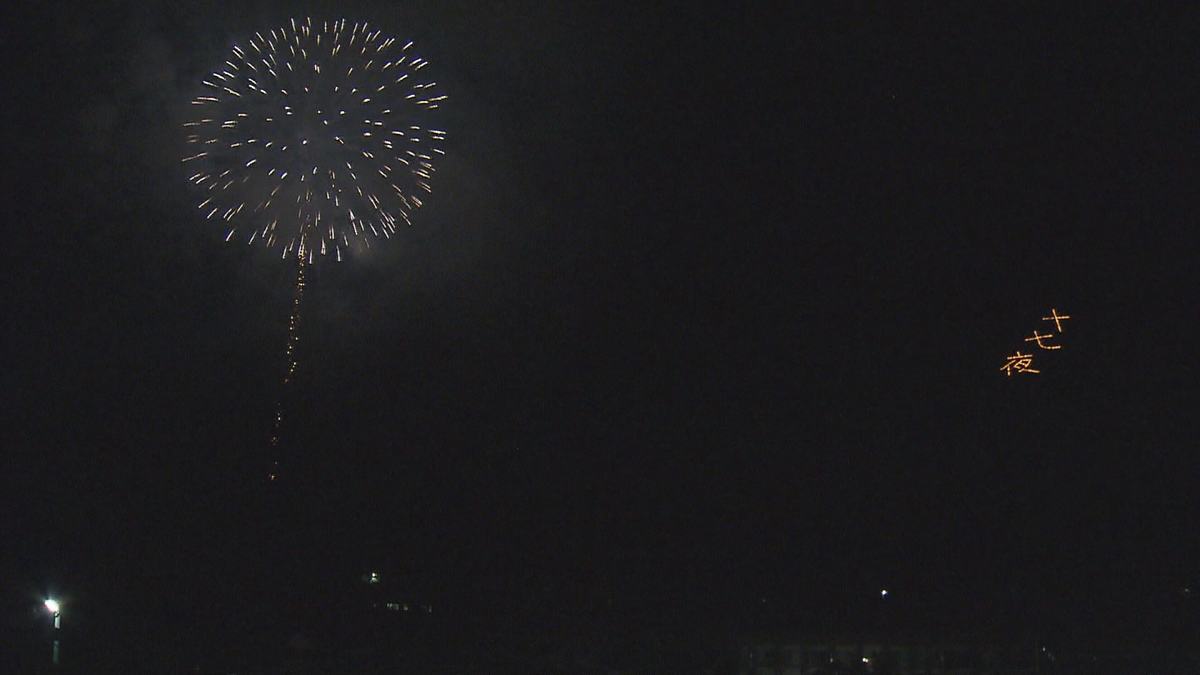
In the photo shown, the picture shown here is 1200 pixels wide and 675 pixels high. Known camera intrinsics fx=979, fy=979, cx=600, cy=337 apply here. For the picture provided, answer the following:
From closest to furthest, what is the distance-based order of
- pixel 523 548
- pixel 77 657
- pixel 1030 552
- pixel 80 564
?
1. pixel 77 657
2. pixel 80 564
3. pixel 1030 552
4. pixel 523 548

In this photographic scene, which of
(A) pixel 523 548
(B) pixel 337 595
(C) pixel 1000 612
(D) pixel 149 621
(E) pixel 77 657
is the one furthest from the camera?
(A) pixel 523 548

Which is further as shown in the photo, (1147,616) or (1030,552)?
(1030,552)

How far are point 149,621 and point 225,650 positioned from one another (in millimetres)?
3516

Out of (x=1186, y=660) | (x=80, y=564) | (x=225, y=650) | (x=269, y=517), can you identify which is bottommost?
(x=1186, y=660)

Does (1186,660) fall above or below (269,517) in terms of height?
below

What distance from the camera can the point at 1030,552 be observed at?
22.1 meters

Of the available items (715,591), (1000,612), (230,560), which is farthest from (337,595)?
(1000,612)

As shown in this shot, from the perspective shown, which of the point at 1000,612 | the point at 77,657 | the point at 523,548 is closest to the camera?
the point at 77,657

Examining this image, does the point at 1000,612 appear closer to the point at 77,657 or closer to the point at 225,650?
the point at 225,650

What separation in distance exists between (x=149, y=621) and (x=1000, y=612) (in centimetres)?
1942

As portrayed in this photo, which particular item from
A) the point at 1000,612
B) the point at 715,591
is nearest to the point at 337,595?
the point at 715,591

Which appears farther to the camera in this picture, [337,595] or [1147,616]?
[337,595]

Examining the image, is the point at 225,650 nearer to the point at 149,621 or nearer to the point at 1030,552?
the point at 149,621

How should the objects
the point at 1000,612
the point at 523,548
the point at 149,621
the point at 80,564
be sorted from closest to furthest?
the point at 149,621, the point at 80,564, the point at 1000,612, the point at 523,548
